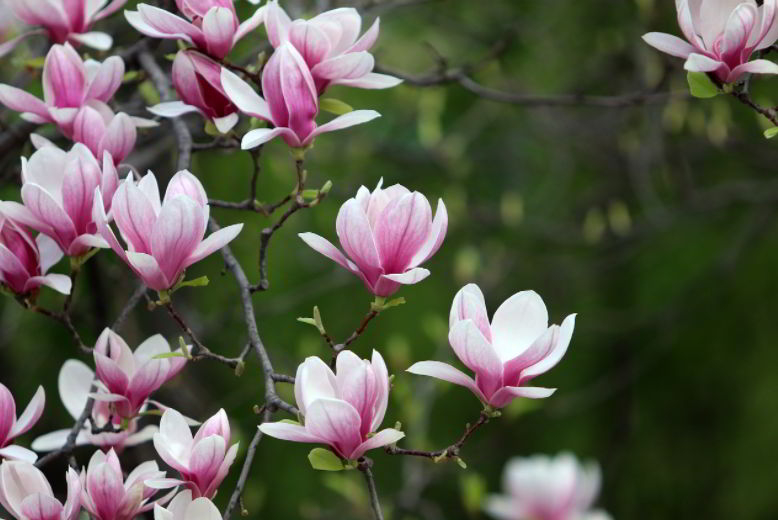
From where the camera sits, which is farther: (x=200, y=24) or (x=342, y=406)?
(x=200, y=24)

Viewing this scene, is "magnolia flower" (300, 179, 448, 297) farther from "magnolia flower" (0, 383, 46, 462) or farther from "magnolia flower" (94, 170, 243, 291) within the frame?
"magnolia flower" (0, 383, 46, 462)

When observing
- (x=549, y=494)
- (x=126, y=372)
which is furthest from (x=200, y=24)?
(x=549, y=494)

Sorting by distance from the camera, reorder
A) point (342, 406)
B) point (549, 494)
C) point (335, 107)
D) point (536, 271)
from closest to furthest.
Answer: point (342, 406) < point (335, 107) < point (549, 494) < point (536, 271)

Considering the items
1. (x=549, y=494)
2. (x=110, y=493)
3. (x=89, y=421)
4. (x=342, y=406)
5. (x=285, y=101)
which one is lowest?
(x=549, y=494)

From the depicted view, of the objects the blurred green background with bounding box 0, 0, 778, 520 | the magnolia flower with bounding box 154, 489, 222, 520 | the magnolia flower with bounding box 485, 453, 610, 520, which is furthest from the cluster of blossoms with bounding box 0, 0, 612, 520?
the magnolia flower with bounding box 485, 453, 610, 520

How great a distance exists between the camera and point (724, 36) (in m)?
0.88

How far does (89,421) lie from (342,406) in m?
0.39

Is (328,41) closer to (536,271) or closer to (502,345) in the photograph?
(502,345)

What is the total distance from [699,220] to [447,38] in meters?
1.06

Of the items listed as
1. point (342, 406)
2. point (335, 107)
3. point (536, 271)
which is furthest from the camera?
point (536, 271)

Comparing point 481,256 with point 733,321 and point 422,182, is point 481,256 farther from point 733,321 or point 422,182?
point 733,321

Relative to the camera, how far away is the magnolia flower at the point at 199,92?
953mm

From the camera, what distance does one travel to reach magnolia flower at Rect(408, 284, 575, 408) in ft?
2.63

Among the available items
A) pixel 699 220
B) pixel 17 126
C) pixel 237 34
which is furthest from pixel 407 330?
pixel 237 34
